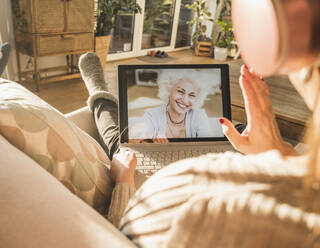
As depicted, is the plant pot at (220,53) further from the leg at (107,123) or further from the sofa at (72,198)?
the sofa at (72,198)

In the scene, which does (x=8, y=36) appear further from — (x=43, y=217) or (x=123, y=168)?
(x=43, y=217)

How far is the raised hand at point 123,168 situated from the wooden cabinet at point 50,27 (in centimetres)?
228

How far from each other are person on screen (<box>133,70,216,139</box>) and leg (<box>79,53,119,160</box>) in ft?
0.57

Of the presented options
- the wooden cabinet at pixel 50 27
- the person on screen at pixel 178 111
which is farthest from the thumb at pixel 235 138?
the wooden cabinet at pixel 50 27

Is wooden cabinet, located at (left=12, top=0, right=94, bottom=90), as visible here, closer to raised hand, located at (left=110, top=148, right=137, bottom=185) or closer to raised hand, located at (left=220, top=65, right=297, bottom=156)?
raised hand, located at (left=110, top=148, right=137, bottom=185)

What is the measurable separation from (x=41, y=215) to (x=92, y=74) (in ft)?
3.96

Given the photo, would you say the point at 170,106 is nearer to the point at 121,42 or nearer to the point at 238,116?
the point at 238,116

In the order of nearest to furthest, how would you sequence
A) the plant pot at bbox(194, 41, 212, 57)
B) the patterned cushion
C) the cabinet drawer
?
the patterned cushion, the cabinet drawer, the plant pot at bbox(194, 41, 212, 57)

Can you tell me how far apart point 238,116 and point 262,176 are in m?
1.20

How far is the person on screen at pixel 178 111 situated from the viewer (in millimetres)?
1015

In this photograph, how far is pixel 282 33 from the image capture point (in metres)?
0.24

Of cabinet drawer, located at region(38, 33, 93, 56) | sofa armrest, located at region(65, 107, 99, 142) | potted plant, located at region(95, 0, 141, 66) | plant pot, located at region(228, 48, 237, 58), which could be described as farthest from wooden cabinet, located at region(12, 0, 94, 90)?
plant pot, located at region(228, 48, 237, 58)

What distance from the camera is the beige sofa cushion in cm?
44

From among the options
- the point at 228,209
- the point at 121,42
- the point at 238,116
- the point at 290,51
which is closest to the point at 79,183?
the point at 228,209
